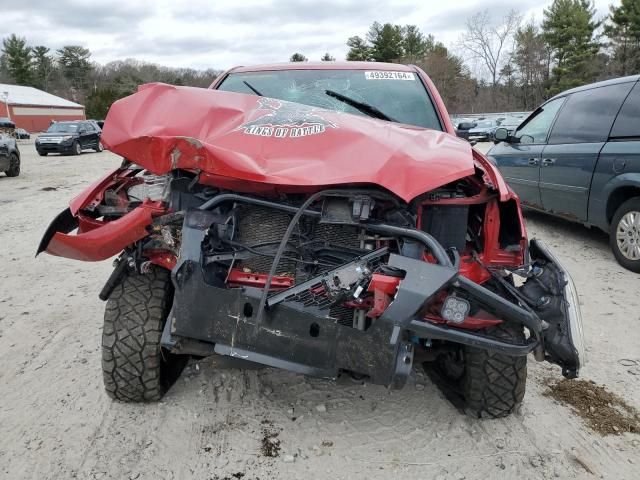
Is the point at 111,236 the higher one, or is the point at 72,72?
the point at 72,72

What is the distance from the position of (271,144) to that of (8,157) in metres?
13.2

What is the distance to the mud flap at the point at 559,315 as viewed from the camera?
2.27m

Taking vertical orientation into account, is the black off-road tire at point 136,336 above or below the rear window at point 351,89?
below

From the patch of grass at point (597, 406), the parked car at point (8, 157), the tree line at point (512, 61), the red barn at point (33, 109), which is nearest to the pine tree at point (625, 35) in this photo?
the tree line at point (512, 61)

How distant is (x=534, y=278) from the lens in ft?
8.15

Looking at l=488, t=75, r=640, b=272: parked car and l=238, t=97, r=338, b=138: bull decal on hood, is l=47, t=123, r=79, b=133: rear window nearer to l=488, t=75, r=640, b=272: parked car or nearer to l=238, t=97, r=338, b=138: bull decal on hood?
l=488, t=75, r=640, b=272: parked car

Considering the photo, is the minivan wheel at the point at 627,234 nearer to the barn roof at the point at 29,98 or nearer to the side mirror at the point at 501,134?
the side mirror at the point at 501,134

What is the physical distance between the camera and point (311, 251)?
2.43 meters

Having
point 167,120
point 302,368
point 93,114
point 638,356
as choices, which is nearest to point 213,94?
point 167,120

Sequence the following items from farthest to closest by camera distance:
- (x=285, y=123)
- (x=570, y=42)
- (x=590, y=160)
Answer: (x=570, y=42), (x=590, y=160), (x=285, y=123)

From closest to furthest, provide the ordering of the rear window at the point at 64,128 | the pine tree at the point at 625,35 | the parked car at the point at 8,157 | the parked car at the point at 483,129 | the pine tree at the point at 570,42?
the parked car at the point at 8,157 → the rear window at the point at 64,128 → the parked car at the point at 483,129 → the pine tree at the point at 625,35 → the pine tree at the point at 570,42

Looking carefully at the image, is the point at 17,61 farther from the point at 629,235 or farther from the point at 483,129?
the point at 629,235

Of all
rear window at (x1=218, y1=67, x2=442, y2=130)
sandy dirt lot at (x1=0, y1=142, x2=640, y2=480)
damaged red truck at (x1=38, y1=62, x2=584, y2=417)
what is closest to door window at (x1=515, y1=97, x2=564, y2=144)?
rear window at (x1=218, y1=67, x2=442, y2=130)

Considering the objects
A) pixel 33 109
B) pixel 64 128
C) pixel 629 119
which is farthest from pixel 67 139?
pixel 33 109
